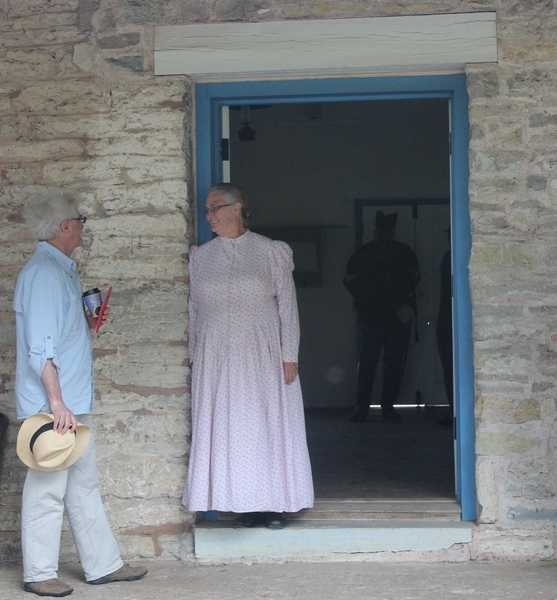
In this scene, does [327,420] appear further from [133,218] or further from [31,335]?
[31,335]

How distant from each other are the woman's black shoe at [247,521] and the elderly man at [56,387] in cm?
69

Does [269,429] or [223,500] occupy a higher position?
[269,429]

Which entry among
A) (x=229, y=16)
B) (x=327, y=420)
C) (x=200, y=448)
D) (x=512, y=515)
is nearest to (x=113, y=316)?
(x=200, y=448)

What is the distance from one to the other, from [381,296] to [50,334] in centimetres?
527

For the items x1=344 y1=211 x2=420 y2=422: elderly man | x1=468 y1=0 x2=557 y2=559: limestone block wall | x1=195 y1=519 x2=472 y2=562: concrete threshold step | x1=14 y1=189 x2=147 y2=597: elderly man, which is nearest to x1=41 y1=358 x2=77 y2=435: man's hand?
x1=14 y1=189 x2=147 y2=597: elderly man

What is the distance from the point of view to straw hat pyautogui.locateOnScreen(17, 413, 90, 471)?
414cm

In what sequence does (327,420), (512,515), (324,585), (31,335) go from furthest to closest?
(327,420) < (512,515) < (324,585) < (31,335)

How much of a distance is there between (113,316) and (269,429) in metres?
0.98

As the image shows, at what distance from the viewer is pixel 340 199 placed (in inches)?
408

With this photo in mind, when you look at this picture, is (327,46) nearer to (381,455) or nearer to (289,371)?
(289,371)

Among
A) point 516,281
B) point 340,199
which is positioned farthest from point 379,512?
point 340,199

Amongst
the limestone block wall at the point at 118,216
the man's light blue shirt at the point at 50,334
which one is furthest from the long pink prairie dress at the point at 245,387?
the man's light blue shirt at the point at 50,334

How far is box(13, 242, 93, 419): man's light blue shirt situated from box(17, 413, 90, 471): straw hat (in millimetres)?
104

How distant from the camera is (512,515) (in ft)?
16.0
